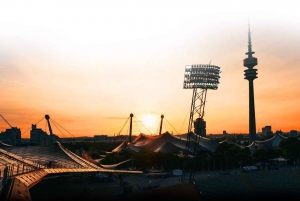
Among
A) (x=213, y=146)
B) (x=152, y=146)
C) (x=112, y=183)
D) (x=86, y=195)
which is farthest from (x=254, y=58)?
(x=86, y=195)

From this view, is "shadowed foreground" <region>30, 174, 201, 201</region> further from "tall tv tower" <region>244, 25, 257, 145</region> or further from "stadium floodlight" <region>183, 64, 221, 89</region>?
"tall tv tower" <region>244, 25, 257, 145</region>

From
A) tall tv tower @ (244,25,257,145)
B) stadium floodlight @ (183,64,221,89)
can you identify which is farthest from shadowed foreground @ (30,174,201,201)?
tall tv tower @ (244,25,257,145)

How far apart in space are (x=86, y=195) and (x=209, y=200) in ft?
61.8

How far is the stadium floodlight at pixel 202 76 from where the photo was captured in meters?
63.3

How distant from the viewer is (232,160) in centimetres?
8525

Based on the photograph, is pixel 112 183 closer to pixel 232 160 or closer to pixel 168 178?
pixel 168 178

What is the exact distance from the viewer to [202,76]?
63.5m

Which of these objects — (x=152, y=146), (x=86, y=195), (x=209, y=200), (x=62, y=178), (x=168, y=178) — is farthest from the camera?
(x=152, y=146)

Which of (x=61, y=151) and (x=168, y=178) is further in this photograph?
(x=168, y=178)

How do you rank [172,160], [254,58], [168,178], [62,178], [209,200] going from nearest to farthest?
[209,200], [62,178], [168,178], [172,160], [254,58]

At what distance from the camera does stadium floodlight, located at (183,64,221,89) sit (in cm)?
6331

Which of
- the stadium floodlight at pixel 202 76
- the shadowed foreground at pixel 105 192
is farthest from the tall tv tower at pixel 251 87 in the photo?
the shadowed foreground at pixel 105 192

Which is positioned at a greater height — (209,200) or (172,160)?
(172,160)

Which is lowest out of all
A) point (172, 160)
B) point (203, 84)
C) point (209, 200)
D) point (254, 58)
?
point (209, 200)
